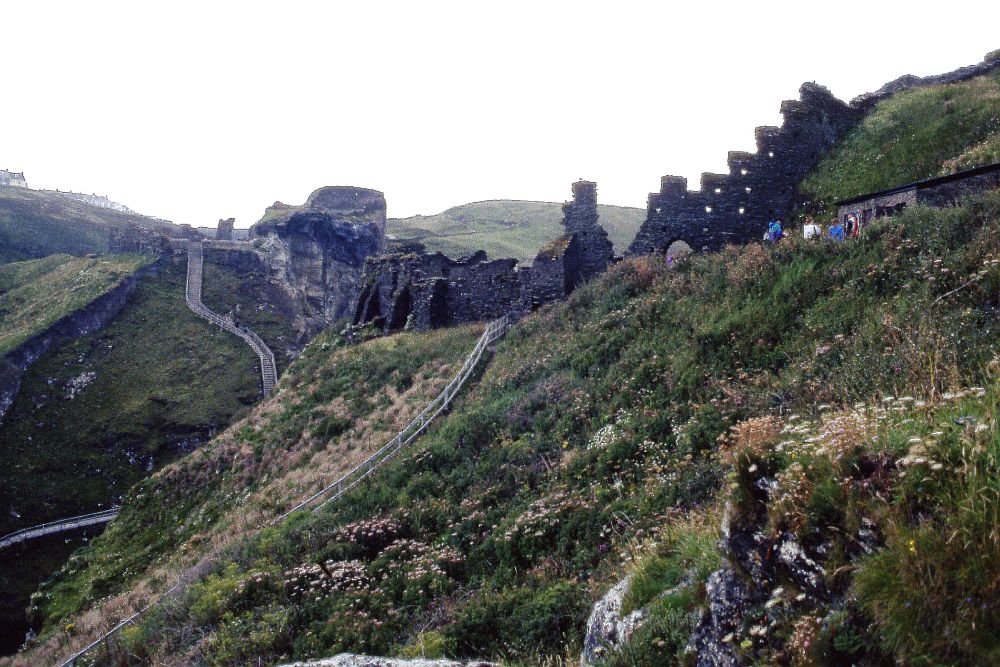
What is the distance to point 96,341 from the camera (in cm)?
5303

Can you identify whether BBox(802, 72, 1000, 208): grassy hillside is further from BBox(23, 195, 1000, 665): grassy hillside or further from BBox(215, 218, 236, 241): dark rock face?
BBox(215, 218, 236, 241): dark rock face

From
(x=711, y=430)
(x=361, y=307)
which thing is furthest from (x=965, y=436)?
(x=361, y=307)

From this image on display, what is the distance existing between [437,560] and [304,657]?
2.57 meters

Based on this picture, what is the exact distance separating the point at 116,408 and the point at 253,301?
81.2ft

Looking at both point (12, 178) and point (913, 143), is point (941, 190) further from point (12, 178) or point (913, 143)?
point (12, 178)

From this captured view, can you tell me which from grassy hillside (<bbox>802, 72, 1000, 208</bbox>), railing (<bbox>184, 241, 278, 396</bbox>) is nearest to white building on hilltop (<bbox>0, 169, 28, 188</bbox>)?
railing (<bbox>184, 241, 278, 396</bbox>)

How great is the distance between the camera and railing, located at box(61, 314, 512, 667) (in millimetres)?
15578

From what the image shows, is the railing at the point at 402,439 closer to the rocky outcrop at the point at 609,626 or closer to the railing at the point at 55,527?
the rocky outcrop at the point at 609,626

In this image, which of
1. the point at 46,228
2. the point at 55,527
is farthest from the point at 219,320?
the point at 46,228

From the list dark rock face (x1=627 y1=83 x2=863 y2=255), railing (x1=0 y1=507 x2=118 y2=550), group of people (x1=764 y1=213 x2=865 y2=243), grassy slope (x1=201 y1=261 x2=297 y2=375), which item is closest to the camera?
group of people (x1=764 y1=213 x2=865 y2=243)

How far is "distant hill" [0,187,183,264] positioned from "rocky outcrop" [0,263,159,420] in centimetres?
3635

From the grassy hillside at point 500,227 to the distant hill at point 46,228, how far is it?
141 ft

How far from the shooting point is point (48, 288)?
6253 cm

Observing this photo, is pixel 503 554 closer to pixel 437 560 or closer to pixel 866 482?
pixel 437 560
